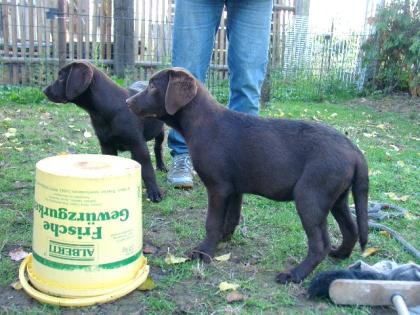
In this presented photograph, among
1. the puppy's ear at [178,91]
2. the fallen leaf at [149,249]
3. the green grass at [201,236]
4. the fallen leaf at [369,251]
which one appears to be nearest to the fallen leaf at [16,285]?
the green grass at [201,236]

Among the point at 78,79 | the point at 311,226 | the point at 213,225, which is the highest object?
the point at 78,79

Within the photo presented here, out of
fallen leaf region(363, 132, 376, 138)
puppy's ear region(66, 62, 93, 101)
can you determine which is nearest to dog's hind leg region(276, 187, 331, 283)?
puppy's ear region(66, 62, 93, 101)

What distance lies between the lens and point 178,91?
3035mm

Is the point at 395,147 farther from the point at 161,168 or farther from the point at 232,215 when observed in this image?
the point at 232,215

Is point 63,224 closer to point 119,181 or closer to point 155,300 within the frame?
point 119,181

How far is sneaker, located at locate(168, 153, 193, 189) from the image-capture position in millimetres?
4406

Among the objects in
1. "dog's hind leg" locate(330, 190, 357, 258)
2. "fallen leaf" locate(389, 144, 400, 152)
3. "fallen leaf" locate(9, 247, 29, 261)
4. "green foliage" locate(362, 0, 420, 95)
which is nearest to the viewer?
"fallen leaf" locate(9, 247, 29, 261)

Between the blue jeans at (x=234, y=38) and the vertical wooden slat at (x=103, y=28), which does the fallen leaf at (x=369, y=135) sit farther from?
the vertical wooden slat at (x=103, y=28)

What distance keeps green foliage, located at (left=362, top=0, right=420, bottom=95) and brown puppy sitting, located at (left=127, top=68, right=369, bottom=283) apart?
8006 mm

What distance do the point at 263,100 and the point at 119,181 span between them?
283 inches

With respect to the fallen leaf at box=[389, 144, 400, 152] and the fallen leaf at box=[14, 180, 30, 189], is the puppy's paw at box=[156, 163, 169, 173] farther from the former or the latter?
the fallen leaf at box=[389, 144, 400, 152]

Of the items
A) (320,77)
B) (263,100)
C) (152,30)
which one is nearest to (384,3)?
(320,77)

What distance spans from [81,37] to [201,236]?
7.56m

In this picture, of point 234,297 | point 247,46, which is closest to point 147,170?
point 247,46
